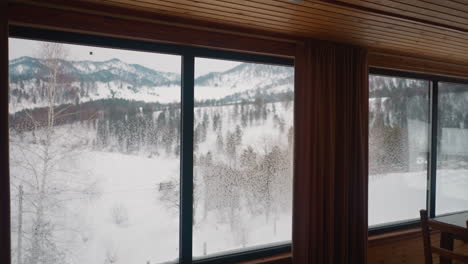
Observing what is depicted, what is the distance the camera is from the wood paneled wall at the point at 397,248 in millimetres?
3293

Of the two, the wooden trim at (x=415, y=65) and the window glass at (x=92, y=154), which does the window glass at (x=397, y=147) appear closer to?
the wooden trim at (x=415, y=65)

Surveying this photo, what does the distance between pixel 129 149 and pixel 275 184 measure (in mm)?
1218

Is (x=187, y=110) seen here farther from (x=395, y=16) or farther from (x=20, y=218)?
(x=395, y=16)

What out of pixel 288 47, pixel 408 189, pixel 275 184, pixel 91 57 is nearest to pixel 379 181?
pixel 408 189

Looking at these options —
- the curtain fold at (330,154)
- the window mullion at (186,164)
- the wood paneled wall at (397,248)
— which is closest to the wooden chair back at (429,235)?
the curtain fold at (330,154)

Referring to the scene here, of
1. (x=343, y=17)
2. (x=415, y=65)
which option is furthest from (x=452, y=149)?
(x=343, y=17)

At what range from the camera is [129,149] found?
2.36 meters

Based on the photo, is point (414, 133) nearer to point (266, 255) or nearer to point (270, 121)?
point (270, 121)

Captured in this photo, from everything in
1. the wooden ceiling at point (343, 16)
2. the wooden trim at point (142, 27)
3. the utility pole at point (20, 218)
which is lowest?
the utility pole at point (20, 218)

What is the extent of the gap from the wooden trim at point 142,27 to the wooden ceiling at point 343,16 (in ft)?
0.20

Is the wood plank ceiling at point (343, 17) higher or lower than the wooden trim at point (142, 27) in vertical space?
higher

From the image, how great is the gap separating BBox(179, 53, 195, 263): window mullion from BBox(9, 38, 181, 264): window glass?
0.16 ft

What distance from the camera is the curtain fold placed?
2734mm
